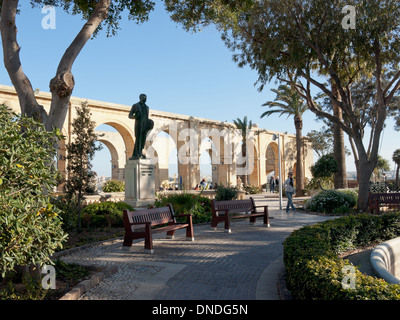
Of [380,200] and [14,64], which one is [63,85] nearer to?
[14,64]

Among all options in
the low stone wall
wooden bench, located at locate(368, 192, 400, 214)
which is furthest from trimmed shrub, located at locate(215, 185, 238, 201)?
the low stone wall

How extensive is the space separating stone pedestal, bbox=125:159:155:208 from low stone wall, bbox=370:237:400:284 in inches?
283

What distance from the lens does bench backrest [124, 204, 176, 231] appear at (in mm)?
6594

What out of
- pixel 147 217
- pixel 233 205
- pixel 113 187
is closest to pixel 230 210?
pixel 233 205

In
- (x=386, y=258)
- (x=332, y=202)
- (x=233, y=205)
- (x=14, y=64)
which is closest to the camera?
(x=386, y=258)

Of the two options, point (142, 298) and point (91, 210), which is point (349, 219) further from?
point (91, 210)

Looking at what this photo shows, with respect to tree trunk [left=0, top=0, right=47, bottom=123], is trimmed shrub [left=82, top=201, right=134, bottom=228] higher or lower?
lower

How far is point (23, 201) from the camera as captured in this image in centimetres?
309

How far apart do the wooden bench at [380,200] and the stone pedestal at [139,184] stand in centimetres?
739

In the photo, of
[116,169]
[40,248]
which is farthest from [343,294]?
[116,169]

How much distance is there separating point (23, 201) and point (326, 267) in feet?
9.42

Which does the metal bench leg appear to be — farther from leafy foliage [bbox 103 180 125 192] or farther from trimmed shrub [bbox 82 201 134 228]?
leafy foliage [bbox 103 180 125 192]

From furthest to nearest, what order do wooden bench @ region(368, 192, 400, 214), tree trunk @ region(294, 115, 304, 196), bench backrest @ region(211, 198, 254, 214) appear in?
tree trunk @ region(294, 115, 304, 196), wooden bench @ region(368, 192, 400, 214), bench backrest @ region(211, 198, 254, 214)

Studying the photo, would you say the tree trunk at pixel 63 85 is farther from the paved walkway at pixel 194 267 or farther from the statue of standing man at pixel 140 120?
the statue of standing man at pixel 140 120
